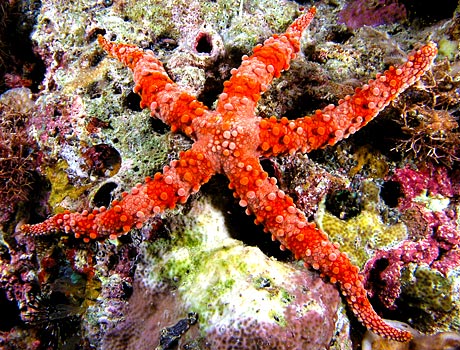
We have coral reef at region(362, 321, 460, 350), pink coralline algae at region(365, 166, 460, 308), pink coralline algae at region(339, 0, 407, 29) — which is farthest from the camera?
pink coralline algae at region(339, 0, 407, 29)

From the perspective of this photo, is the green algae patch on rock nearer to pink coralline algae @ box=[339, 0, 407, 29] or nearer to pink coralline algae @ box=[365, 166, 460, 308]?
pink coralline algae @ box=[365, 166, 460, 308]

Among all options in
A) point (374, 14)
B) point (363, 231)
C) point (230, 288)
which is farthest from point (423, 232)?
point (374, 14)

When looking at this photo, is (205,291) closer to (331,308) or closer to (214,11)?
(331,308)

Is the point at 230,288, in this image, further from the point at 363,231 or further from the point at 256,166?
the point at 363,231

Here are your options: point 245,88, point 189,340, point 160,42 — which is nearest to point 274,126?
point 245,88

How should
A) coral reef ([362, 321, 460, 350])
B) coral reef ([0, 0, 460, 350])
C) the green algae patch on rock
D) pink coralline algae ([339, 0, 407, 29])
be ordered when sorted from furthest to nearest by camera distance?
pink coralline algae ([339, 0, 407, 29]) → coral reef ([0, 0, 460, 350]) → coral reef ([362, 321, 460, 350]) → the green algae patch on rock

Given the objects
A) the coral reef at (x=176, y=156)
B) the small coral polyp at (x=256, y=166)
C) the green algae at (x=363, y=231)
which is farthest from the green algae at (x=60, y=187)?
the green algae at (x=363, y=231)

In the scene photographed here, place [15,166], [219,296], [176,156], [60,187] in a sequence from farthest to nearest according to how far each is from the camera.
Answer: [15,166] → [60,187] → [176,156] → [219,296]

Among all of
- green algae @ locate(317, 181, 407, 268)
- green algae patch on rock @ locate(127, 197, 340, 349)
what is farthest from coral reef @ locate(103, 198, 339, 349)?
green algae @ locate(317, 181, 407, 268)

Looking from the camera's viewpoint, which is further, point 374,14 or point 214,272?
point 374,14
